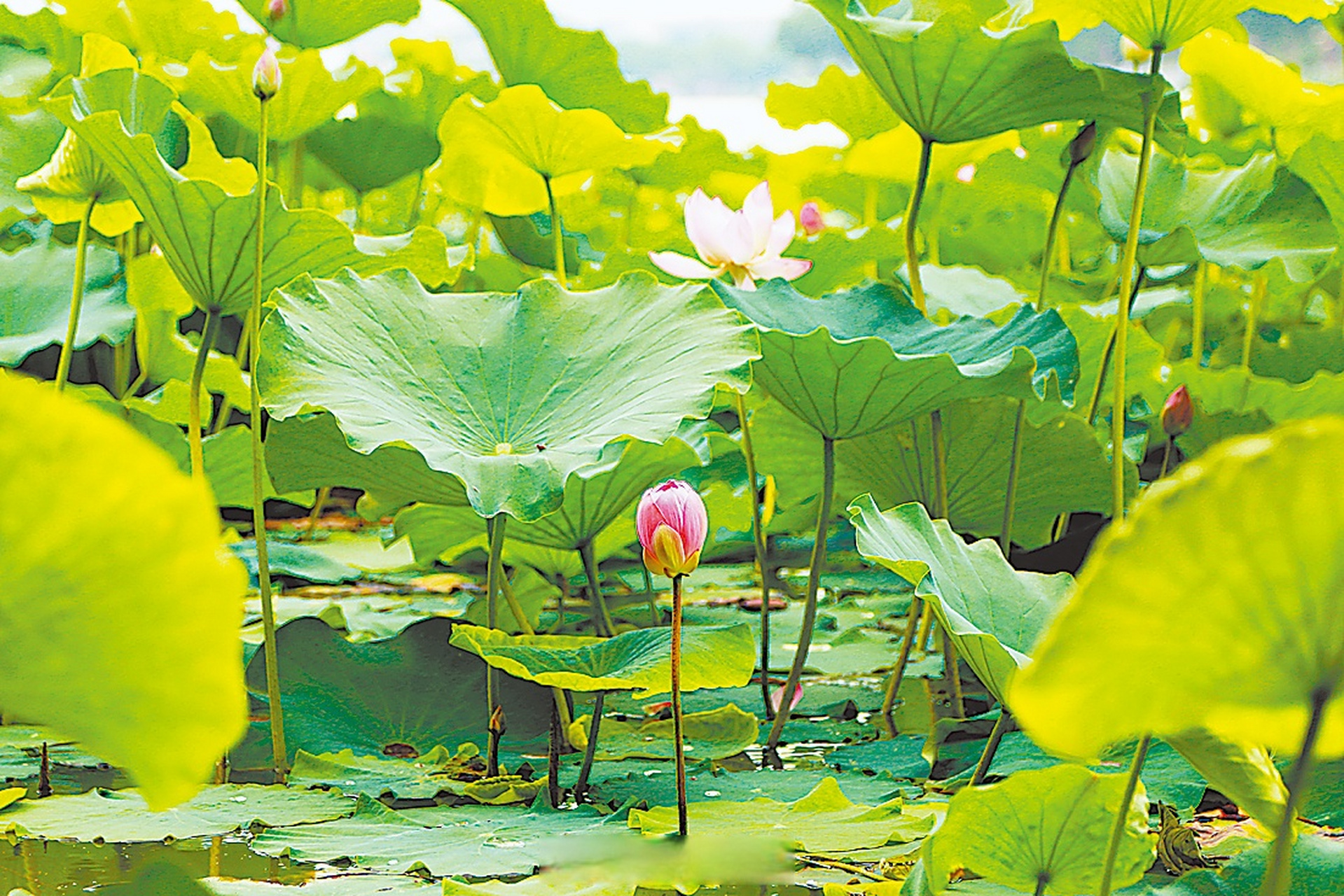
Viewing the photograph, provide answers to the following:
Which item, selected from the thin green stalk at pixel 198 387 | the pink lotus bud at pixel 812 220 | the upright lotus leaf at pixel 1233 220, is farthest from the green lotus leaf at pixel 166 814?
the pink lotus bud at pixel 812 220

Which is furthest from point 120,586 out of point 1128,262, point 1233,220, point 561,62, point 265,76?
point 561,62

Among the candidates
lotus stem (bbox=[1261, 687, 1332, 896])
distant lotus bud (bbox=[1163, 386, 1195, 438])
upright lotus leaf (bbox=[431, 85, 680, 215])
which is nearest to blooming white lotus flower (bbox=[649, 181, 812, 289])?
upright lotus leaf (bbox=[431, 85, 680, 215])

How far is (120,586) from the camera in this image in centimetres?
34

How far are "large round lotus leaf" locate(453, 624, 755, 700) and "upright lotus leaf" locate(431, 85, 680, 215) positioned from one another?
597 mm

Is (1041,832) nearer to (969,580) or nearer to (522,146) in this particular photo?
(969,580)

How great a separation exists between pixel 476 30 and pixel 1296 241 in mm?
995

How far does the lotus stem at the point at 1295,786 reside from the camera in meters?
0.36

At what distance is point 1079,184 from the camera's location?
6.83 feet

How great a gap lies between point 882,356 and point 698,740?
0.35m

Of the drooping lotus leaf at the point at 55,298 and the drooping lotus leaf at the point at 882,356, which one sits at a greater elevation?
the drooping lotus leaf at the point at 55,298

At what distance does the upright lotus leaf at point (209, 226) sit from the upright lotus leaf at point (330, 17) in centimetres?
62

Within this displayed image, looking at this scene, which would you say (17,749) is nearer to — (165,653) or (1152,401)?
(165,653)

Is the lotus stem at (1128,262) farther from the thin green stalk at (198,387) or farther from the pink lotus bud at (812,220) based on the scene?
the pink lotus bud at (812,220)

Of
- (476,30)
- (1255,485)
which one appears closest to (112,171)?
(476,30)
